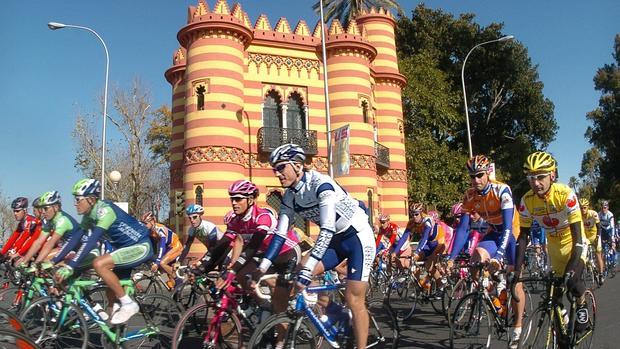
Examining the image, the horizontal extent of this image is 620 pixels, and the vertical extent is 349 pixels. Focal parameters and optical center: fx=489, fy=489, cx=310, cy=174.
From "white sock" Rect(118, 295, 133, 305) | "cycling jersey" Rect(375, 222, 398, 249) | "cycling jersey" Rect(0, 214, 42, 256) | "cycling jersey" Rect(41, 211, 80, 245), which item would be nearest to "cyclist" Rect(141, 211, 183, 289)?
"cycling jersey" Rect(0, 214, 42, 256)

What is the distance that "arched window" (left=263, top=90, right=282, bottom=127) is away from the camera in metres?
23.5

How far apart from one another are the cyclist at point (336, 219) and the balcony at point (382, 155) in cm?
2077

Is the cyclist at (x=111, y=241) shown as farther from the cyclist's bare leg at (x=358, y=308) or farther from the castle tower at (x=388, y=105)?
the castle tower at (x=388, y=105)

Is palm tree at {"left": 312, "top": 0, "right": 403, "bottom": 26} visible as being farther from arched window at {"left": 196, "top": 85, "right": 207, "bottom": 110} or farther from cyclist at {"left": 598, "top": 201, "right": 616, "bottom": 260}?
cyclist at {"left": 598, "top": 201, "right": 616, "bottom": 260}

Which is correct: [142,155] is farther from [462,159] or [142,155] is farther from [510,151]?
[510,151]

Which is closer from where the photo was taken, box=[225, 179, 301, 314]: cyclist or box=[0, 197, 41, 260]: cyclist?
box=[225, 179, 301, 314]: cyclist

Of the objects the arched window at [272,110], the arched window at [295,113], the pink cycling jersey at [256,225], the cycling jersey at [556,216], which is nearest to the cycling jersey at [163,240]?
the pink cycling jersey at [256,225]

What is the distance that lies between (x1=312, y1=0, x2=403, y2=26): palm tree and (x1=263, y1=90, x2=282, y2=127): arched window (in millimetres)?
11573

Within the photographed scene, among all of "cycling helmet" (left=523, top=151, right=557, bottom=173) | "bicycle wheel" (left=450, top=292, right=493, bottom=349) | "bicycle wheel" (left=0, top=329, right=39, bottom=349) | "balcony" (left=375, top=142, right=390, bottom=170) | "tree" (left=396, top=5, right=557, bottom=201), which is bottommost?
"bicycle wheel" (left=450, top=292, right=493, bottom=349)

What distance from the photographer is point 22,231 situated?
9453 mm

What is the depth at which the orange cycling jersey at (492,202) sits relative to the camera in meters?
6.12

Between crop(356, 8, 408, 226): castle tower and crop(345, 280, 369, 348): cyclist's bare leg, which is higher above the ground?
crop(356, 8, 408, 226): castle tower

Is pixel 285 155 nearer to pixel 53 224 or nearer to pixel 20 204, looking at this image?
pixel 53 224

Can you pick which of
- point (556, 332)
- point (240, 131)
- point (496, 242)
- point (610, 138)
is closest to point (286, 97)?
point (240, 131)
